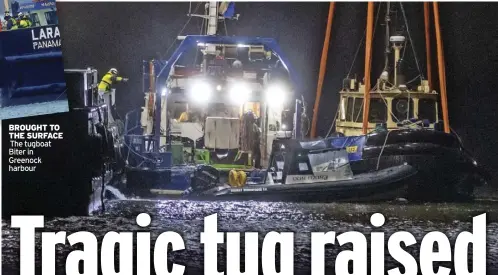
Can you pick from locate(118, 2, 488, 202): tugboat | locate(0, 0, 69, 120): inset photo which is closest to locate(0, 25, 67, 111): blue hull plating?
locate(0, 0, 69, 120): inset photo

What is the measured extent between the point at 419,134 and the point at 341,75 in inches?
60.3

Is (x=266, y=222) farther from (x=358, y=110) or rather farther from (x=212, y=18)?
(x=212, y=18)

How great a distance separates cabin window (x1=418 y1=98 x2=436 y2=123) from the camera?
33.0ft

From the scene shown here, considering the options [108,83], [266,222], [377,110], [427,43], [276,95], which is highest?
[427,43]

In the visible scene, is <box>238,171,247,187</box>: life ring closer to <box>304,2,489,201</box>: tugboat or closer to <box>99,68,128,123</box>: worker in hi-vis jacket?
<box>304,2,489,201</box>: tugboat

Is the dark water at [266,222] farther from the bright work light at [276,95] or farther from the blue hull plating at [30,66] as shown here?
the bright work light at [276,95]

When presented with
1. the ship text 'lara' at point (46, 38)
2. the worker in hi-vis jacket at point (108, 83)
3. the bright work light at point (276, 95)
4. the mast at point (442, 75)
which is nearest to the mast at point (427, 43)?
the mast at point (442, 75)

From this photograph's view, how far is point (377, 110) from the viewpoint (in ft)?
33.2

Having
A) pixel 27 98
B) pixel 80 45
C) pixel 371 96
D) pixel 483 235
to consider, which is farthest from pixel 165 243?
pixel 371 96

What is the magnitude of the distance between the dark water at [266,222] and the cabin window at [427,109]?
1215 mm

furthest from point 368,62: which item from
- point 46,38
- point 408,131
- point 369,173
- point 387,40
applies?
point 46,38

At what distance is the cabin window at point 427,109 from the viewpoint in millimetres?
10070

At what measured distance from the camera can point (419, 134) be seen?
9.13 meters

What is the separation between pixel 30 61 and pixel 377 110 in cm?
416
